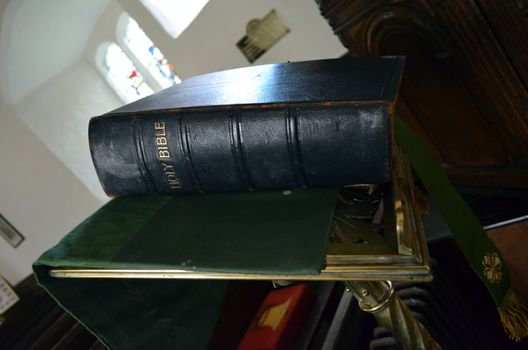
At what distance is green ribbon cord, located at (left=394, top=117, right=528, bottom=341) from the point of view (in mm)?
688

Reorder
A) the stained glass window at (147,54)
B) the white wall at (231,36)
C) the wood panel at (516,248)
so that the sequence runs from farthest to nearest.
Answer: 1. the stained glass window at (147,54)
2. the white wall at (231,36)
3. the wood panel at (516,248)

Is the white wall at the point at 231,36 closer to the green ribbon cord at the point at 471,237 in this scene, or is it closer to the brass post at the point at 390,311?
the green ribbon cord at the point at 471,237

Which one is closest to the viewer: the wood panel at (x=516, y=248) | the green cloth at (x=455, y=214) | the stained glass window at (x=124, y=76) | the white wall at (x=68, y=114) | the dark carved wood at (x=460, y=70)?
the green cloth at (x=455, y=214)

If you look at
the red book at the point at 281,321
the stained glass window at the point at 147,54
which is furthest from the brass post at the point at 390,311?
the stained glass window at the point at 147,54

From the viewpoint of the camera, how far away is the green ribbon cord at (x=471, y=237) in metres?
0.69

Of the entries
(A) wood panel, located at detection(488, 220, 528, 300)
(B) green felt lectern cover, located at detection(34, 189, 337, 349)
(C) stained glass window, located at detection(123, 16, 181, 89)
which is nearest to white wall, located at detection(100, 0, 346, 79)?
(C) stained glass window, located at detection(123, 16, 181, 89)

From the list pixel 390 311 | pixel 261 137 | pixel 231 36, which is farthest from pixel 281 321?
pixel 231 36

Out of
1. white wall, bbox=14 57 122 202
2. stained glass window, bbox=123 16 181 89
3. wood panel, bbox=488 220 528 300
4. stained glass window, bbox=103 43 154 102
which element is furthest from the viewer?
stained glass window, bbox=103 43 154 102

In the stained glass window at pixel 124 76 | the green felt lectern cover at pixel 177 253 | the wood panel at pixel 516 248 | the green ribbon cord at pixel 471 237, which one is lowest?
the wood panel at pixel 516 248

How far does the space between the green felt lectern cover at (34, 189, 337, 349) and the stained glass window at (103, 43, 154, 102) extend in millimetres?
3432

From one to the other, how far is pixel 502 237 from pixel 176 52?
6.69 ft

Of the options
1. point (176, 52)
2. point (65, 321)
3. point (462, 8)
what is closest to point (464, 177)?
point (462, 8)

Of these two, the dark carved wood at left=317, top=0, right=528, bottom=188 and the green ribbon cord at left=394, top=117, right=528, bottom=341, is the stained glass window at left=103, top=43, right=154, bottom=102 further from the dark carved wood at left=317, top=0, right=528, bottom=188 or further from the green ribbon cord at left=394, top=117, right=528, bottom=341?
the green ribbon cord at left=394, top=117, right=528, bottom=341

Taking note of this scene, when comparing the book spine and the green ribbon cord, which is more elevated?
the book spine
